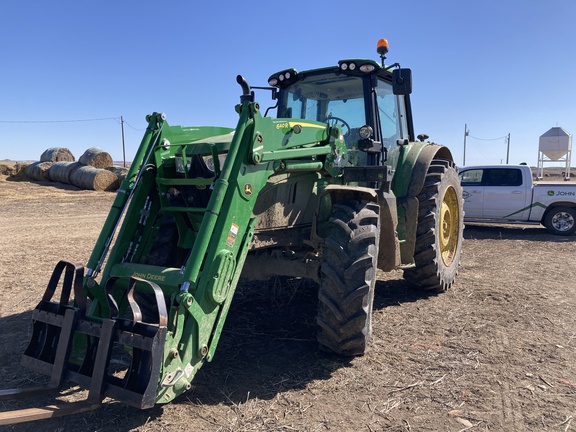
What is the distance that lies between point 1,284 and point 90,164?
54.2 feet

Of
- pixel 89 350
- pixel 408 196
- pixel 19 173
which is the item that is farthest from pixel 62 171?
pixel 89 350

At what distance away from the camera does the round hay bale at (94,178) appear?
65.1ft

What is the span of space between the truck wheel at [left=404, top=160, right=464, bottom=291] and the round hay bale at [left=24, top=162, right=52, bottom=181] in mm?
21019

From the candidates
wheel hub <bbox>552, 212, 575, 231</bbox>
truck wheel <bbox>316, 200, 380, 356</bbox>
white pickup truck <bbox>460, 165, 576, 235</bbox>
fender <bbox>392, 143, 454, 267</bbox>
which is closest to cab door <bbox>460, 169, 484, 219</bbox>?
white pickup truck <bbox>460, 165, 576, 235</bbox>

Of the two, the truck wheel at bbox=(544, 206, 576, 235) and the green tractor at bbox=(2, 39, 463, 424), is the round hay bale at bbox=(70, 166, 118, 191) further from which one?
the truck wheel at bbox=(544, 206, 576, 235)

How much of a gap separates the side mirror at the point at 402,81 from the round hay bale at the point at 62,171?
19.6 m

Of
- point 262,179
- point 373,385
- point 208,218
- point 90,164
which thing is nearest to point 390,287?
point 373,385

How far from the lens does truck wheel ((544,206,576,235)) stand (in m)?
11.2

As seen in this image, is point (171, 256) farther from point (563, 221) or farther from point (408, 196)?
point (563, 221)

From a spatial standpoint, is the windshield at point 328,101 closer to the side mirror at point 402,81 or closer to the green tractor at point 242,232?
the green tractor at point 242,232

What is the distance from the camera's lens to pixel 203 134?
173 inches

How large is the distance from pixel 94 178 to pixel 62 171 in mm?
2655

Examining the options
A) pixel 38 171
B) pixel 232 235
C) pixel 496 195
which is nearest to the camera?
pixel 232 235

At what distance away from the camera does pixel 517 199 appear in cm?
1152
